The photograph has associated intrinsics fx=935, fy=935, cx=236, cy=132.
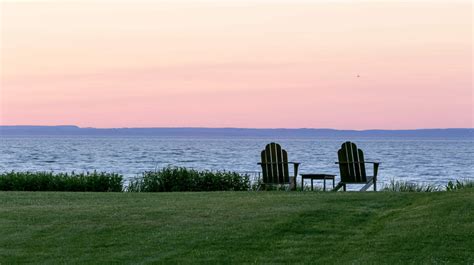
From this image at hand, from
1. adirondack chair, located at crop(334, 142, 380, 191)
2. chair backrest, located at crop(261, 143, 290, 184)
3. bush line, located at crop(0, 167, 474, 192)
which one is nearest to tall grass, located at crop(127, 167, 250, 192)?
bush line, located at crop(0, 167, 474, 192)

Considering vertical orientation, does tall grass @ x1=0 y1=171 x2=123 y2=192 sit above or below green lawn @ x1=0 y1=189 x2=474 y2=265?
above

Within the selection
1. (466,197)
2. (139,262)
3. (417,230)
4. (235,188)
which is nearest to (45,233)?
(139,262)

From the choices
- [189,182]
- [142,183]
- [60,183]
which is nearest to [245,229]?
[189,182]

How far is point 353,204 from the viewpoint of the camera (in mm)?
14352

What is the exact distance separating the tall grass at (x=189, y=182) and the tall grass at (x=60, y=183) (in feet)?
1.49

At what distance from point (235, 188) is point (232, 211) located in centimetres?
599

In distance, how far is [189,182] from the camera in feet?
64.0

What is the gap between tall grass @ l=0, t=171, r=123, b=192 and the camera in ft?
63.4

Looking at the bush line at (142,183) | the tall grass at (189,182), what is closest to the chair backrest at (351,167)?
the bush line at (142,183)

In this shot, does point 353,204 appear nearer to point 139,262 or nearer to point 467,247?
point 467,247

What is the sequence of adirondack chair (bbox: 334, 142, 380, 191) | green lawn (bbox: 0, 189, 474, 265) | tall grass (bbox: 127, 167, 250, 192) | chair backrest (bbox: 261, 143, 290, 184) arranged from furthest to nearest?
tall grass (bbox: 127, 167, 250, 192) < adirondack chair (bbox: 334, 142, 380, 191) < chair backrest (bbox: 261, 143, 290, 184) < green lawn (bbox: 0, 189, 474, 265)

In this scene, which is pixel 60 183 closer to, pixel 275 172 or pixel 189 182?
pixel 189 182

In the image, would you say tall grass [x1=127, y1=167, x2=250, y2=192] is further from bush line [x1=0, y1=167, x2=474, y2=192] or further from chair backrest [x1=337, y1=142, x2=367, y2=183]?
chair backrest [x1=337, y1=142, x2=367, y2=183]

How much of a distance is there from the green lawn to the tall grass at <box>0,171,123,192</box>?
3.66 meters
